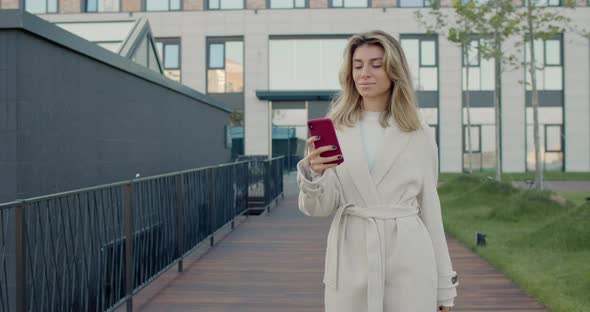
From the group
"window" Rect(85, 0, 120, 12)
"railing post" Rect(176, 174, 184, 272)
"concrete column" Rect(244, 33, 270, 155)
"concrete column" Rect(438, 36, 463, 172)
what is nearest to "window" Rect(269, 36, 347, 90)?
"concrete column" Rect(244, 33, 270, 155)

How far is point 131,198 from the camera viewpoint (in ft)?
17.9

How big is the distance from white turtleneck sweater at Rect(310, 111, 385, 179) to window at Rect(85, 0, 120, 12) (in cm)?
3091

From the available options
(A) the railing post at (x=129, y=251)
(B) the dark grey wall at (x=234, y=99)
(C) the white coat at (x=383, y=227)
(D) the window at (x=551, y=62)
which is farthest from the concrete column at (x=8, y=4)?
(C) the white coat at (x=383, y=227)

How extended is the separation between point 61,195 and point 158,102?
21.5 ft

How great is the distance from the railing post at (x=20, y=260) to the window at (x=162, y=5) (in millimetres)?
29429

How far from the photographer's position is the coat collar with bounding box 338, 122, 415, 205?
8.47 ft

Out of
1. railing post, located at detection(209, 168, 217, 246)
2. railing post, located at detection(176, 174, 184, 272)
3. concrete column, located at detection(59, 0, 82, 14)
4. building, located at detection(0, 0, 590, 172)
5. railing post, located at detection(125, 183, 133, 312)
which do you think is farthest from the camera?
concrete column, located at detection(59, 0, 82, 14)

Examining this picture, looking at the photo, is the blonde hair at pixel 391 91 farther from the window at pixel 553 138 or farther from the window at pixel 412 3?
the window at pixel 553 138

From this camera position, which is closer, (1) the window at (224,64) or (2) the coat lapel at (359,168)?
(2) the coat lapel at (359,168)

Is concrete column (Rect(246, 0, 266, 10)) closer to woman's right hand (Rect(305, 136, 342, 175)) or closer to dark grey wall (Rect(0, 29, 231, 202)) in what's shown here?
dark grey wall (Rect(0, 29, 231, 202))

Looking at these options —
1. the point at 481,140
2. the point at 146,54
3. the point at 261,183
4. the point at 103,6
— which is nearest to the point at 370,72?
the point at 146,54

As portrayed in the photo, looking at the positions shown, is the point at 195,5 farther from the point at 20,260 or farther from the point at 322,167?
the point at 322,167

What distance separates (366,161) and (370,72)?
15.2 inches

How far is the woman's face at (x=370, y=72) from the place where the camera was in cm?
267
